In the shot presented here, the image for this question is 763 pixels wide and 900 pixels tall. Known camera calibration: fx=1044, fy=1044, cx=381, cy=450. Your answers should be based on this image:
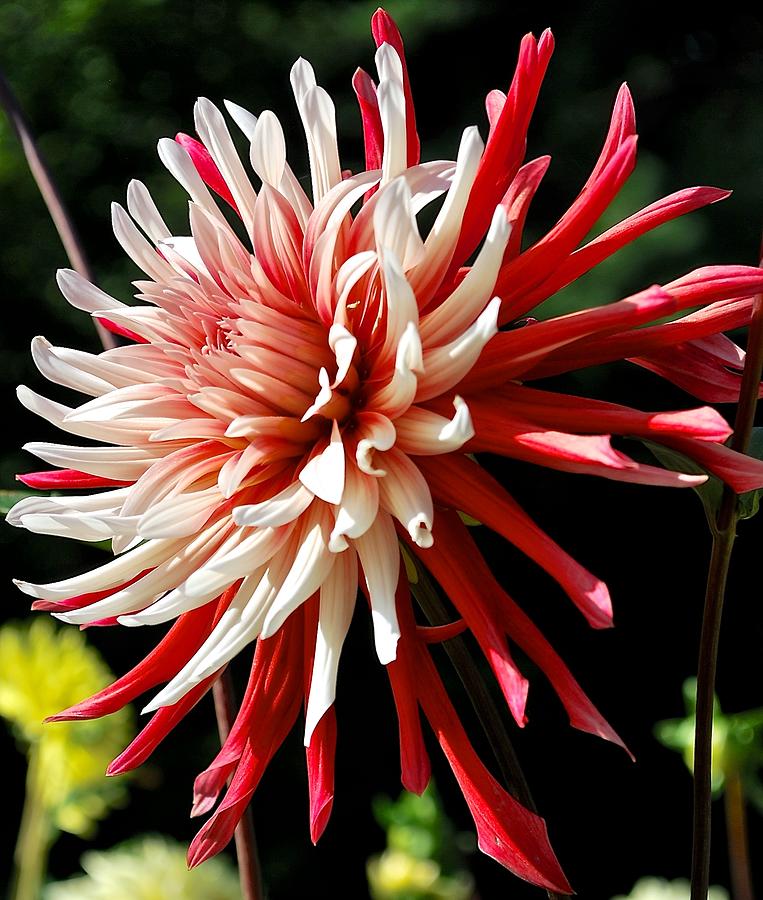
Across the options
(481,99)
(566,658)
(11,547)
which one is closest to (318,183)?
(11,547)

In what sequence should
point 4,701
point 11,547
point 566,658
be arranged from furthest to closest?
point 566,658 → point 11,547 → point 4,701

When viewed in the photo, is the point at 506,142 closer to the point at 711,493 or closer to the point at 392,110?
the point at 392,110

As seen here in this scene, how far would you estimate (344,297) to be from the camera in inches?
14.6

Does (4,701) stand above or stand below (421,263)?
below

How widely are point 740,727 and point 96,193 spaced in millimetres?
1354

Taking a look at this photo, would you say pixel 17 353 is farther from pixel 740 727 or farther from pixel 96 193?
pixel 740 727

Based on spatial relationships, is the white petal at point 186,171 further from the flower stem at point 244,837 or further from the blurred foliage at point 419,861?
the blurred foliage at point 419,861

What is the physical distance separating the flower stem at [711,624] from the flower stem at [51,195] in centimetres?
31

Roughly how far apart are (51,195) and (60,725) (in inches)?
16.1

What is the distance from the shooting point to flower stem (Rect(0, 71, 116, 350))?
1.80 feet

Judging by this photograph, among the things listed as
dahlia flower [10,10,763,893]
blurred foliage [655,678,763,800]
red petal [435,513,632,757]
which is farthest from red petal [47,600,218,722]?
blurred foliage [655,678,763,800]

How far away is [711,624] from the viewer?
0.40m

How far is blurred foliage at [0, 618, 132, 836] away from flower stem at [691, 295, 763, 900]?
1.67ft

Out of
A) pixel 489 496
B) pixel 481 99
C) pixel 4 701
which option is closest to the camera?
pixel 489 496
